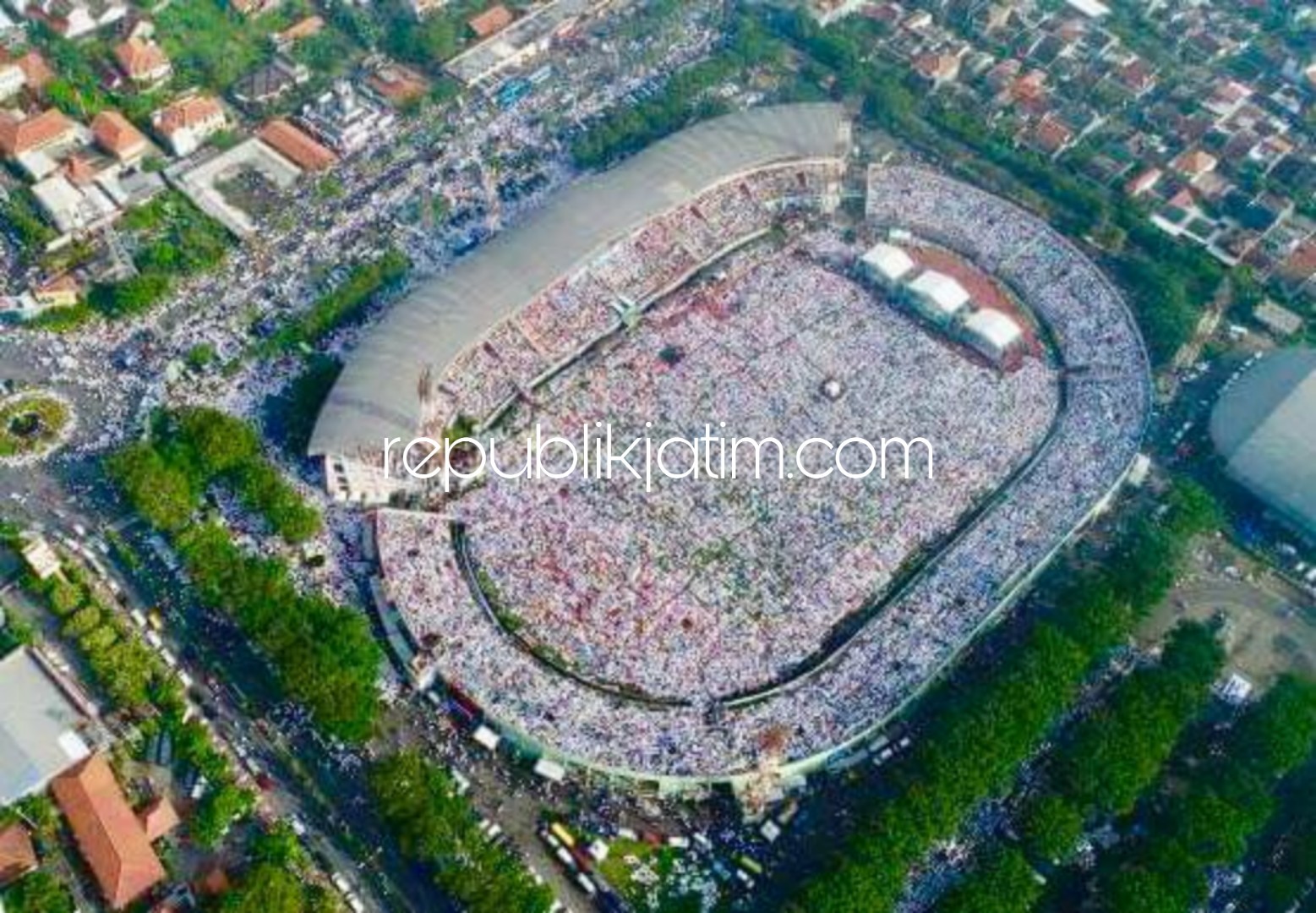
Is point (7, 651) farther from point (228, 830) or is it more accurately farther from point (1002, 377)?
point (1002, 377)

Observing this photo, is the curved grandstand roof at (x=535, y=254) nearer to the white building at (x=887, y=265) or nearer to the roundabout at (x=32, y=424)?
the white building at (x=887, y=265)

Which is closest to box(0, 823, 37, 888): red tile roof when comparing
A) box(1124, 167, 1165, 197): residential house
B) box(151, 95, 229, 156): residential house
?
box(151, 95, 229, 156): residential house

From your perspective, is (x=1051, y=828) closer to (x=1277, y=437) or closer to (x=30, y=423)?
(x=1277, y=437)

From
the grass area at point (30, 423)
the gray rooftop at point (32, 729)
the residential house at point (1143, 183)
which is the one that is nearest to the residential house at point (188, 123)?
the grass area at point (30, 423)

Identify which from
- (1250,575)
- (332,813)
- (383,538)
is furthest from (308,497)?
(1250,575)

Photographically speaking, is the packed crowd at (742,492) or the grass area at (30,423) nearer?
the packed crowd at (742,492)
